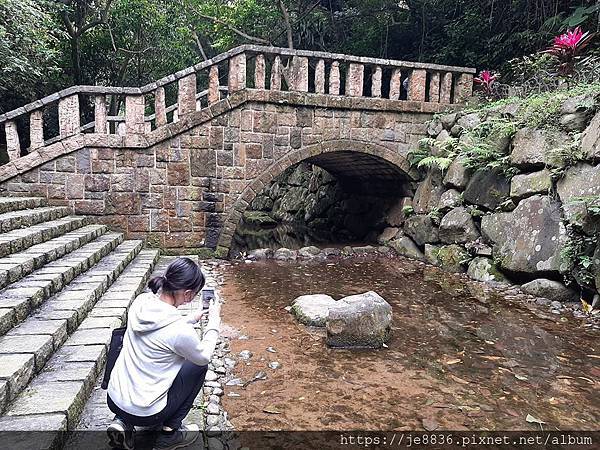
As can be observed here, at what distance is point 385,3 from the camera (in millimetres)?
12039

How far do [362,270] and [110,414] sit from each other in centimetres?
566

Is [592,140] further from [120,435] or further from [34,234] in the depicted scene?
[34,234]

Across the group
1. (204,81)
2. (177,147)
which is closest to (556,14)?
(177,147)

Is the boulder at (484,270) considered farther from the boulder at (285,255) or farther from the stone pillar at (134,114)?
the stone pillar at (134,114)

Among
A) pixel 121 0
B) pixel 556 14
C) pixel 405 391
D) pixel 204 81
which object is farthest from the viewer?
pixel 204 81

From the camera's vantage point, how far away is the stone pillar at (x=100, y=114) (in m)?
7.06

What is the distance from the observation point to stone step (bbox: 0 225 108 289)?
11.9 feet

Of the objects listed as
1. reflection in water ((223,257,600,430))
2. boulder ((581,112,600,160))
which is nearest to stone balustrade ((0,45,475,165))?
reflection in water ((223,257,600,430))

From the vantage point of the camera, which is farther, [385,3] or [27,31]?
[385,3]

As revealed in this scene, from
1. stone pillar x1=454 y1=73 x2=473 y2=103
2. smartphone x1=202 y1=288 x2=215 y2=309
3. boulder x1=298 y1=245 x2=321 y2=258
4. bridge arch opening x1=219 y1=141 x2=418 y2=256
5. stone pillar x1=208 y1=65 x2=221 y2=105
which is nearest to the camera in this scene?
smartphone x1=202 y1=288 x2=215 y2=309

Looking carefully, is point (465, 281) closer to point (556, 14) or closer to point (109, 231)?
point (109, 231)

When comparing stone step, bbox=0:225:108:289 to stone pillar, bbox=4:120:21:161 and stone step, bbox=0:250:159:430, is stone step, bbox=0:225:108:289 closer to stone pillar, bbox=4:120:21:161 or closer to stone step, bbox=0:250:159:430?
stone step, bbox=0:250:159:430

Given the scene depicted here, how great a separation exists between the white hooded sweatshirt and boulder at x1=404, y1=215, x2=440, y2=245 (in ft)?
22.1

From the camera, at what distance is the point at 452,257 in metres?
7.58
